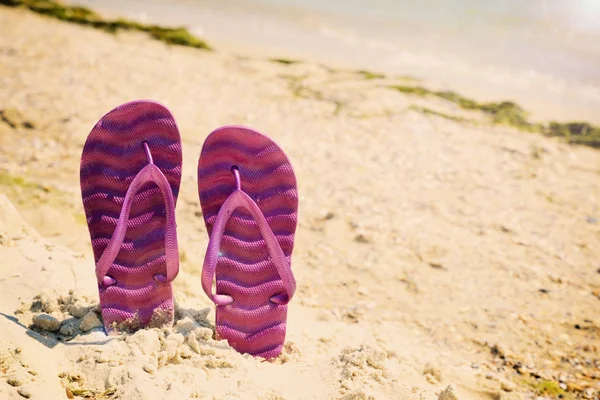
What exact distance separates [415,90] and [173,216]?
439 cm

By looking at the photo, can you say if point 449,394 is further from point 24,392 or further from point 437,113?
point 437,113

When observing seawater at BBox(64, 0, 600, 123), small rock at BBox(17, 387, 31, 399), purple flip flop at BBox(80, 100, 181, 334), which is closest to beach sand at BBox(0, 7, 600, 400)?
small rock at BBox(17, 387, 31, 399)

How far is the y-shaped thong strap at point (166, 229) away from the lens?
81.4 inches

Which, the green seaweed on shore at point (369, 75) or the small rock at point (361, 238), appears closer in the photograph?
the small rock at point (361, 238)

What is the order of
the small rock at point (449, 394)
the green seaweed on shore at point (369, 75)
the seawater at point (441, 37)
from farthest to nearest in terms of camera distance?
the seawater at point (441, 37), the green seaweed on shore at point (369, 75), the small rock at point (449, 394)

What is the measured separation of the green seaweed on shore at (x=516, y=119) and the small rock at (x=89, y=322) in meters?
4.49

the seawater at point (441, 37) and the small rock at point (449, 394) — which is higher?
the seawater at point (441, 37)

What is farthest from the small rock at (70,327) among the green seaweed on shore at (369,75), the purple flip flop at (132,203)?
the green seaweed on shore at (369,75)

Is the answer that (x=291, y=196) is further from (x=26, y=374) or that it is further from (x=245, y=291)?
(x=26, y=374)

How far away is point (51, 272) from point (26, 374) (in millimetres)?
729

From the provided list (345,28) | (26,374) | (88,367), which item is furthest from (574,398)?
(345,28)

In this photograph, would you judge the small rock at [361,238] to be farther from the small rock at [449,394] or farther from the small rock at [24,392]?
the small rock at [24,392]

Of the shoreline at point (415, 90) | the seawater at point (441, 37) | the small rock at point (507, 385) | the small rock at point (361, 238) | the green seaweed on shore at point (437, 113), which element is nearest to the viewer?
the small rock at point (507, 385)

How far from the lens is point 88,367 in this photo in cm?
191
